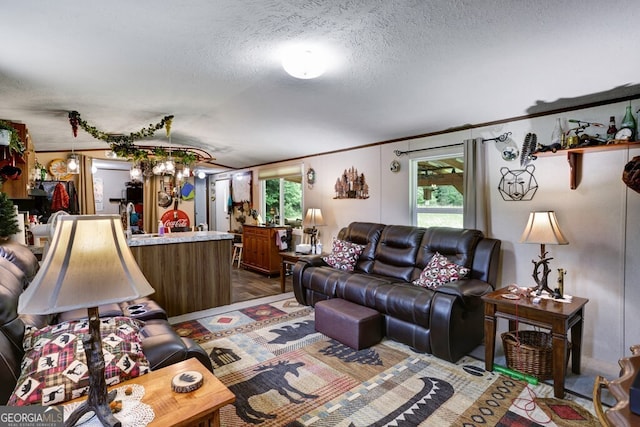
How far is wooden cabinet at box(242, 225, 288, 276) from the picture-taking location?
579cm

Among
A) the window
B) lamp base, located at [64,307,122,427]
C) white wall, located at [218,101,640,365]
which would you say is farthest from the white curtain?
lamp base, located at [64,307,122,427]

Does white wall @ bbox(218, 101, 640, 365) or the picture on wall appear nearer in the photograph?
white wall @ bbox(218, 101, 640, 365)

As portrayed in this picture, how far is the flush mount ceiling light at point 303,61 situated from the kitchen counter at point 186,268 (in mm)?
2548

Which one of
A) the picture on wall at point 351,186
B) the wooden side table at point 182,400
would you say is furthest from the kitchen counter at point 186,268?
the wooden side table at point 182,400

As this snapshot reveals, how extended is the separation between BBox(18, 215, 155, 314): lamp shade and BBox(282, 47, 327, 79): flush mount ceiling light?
1633 millimetres

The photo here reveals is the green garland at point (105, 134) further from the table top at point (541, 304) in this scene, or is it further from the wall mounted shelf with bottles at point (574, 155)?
the wall mounted shelf with bottles at point (574, 155)

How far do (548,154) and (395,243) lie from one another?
5.85ft

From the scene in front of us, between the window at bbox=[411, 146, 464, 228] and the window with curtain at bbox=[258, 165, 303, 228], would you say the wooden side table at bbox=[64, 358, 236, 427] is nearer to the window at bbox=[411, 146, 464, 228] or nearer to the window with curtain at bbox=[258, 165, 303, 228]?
the window at bbox=[411, 146, 464, 228]

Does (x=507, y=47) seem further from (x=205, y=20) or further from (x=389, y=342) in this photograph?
(x=389, y=342)

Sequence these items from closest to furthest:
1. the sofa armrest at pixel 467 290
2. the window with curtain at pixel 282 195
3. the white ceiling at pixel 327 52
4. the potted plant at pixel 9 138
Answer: the white ceiling at pixel 327 52, the potted plant at pixel 9 138, the sofa armrest at pixel 467 290, the window with curtain at pixel 282 195

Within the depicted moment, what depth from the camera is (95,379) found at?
1142 millimetres

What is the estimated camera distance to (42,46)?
2.00 metres

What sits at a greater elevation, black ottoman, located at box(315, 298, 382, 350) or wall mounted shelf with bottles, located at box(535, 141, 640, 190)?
wall mounted shelf with bottles, located at box(535, 141, 640, 190)

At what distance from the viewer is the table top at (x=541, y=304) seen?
2269 millimetres
